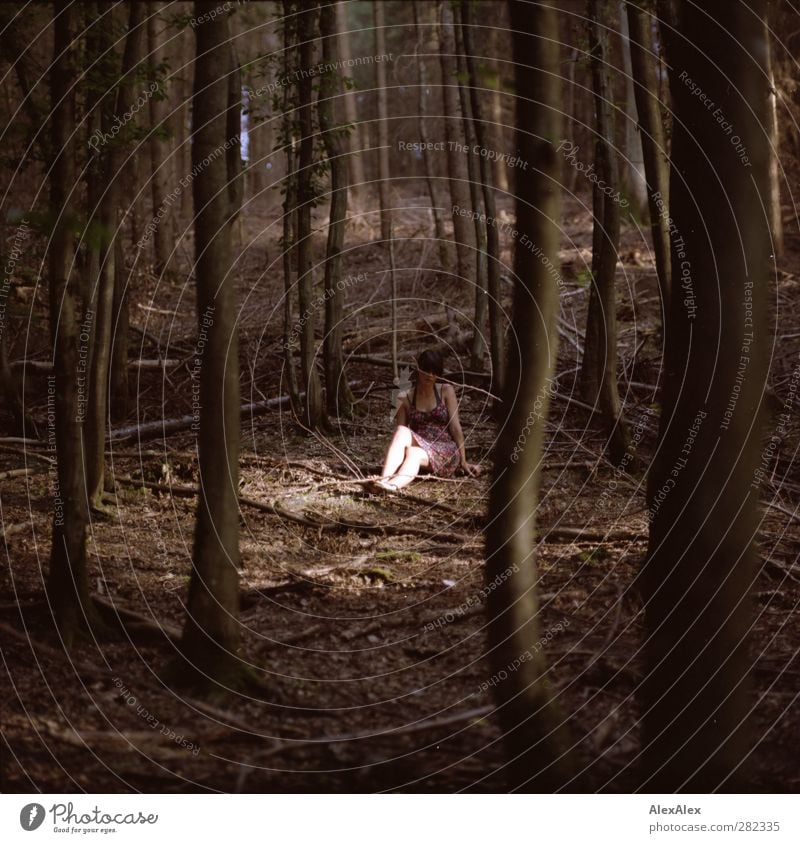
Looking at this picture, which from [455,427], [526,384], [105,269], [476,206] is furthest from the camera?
[476,206]

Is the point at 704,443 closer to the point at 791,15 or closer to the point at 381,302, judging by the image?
the point at 791,15

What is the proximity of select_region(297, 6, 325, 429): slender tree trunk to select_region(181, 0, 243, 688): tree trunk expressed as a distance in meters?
4.65

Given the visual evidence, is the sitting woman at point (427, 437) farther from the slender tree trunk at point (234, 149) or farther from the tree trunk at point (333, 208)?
the slender tree trunk at point (234, 149)

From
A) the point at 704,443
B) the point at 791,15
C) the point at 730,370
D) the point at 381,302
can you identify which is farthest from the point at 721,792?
the point at 381,302

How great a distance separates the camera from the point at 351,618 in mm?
5105

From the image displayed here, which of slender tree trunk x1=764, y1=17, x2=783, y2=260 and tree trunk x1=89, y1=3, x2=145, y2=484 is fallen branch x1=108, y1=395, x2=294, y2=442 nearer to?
tree trunk x1=89, y1=3, x2=145, y2=484

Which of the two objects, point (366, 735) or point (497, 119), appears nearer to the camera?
point (366, 735)

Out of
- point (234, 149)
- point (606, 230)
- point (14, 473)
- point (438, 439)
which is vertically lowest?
point (14, 473)

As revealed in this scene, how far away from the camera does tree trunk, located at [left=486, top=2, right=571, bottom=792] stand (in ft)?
9.66

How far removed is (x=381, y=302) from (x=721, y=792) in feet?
34.9

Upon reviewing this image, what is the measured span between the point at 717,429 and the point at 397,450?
490 centimetres

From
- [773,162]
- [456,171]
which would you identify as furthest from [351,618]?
[456,171]

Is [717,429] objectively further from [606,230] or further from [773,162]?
[606,230]

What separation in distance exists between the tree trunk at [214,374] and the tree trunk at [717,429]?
1.95m
